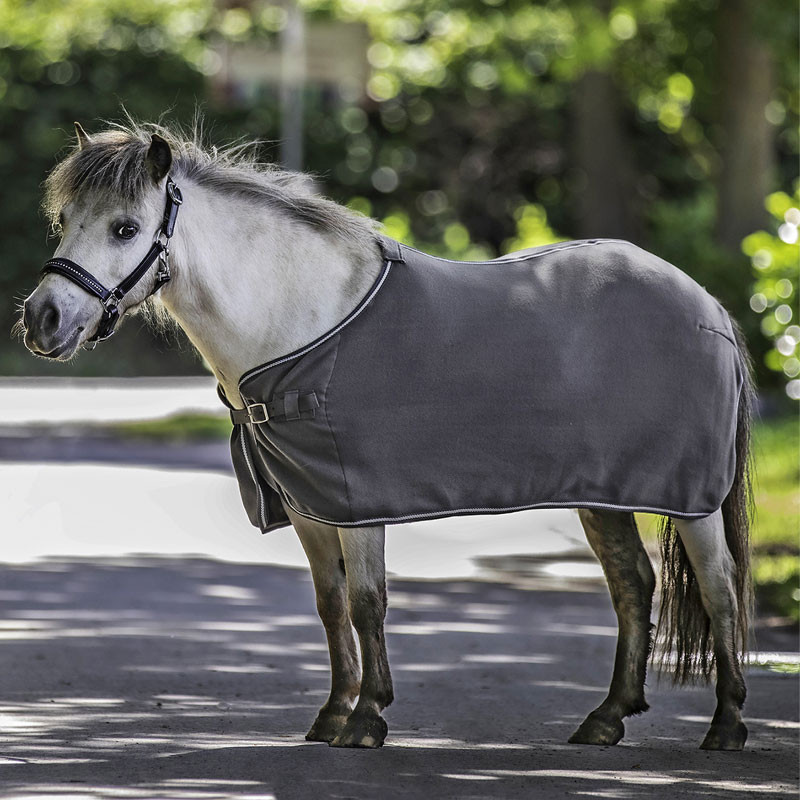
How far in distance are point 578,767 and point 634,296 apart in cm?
170

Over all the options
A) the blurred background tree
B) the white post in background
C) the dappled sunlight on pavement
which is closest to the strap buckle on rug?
the dappled sunlight on pavement

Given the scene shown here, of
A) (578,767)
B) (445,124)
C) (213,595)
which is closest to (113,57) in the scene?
(445,124)

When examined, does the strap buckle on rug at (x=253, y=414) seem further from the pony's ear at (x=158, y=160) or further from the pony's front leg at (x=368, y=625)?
the pony's ear at (x=158, y=160)

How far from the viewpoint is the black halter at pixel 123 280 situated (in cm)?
531

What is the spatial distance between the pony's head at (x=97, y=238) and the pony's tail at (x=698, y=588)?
226cm

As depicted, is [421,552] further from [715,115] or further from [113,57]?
[113,57]

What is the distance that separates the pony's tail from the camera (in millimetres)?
6152

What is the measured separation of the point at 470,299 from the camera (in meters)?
5.75

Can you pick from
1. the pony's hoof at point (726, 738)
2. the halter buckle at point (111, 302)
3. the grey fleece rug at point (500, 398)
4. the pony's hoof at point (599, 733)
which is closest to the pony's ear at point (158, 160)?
the halter buckle at point (111, 302)

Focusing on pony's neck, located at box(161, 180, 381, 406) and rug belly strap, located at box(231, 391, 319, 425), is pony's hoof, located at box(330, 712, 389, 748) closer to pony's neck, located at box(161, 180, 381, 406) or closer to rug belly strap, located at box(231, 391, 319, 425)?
rug belly strap, located at box(231, 391, 319, 425)

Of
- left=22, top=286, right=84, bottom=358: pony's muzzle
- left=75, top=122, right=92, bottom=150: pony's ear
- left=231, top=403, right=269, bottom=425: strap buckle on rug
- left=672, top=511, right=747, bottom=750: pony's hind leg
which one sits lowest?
left=672, top=511, right=747, bottom=750: pony's hind leg

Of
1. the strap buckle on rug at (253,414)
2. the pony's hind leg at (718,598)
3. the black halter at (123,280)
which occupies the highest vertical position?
the black halter at (123,280)

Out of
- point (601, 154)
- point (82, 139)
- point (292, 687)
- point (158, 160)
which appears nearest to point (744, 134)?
point (601, 154)

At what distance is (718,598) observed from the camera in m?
6.05
